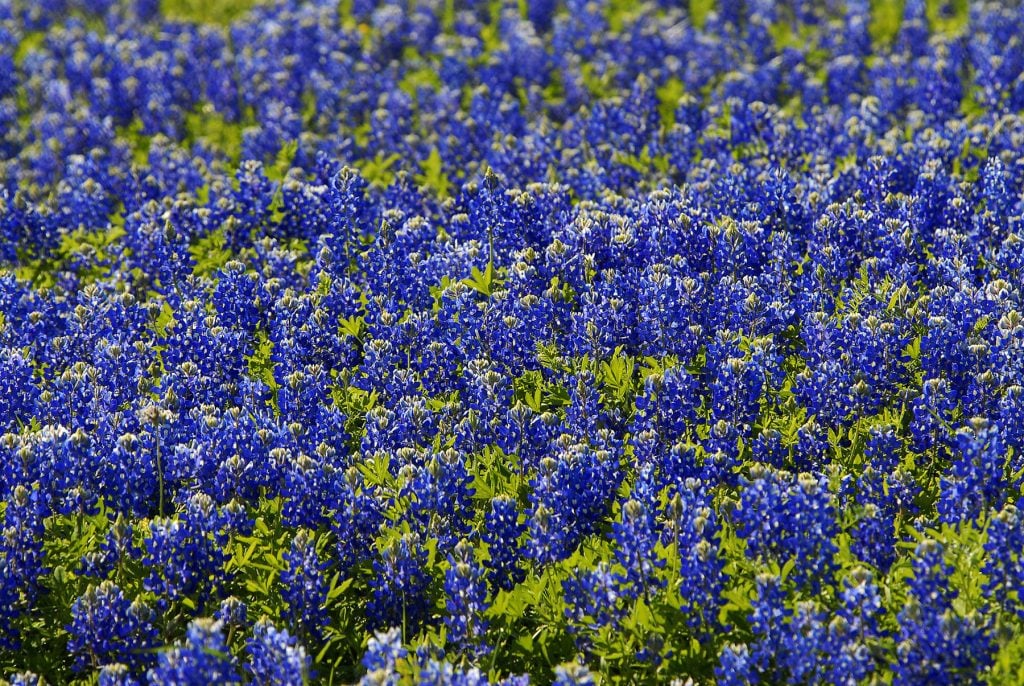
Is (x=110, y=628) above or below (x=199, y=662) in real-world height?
below

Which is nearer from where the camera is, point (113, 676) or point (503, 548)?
point (113, 676)

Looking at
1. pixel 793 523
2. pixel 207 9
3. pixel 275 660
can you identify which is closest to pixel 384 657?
pixel 275 660

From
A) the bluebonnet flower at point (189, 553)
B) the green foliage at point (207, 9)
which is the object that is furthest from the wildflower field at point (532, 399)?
the green foliage at point (207, 9)

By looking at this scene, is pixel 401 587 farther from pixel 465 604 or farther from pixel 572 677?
pixel 572 677

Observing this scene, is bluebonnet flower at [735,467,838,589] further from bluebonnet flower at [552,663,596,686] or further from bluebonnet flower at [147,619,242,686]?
bluebonnet flower at [147,619,242,686]

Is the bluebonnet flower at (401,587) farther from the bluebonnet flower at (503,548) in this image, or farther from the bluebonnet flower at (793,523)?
the bluebonnet flower at (793,523)

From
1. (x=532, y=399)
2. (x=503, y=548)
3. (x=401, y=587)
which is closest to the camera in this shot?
(x=401, y=587)

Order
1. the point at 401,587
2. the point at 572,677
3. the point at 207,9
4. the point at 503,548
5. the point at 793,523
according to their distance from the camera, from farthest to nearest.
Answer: the point at 207,9 < the point at 503,548 < the point at 401,587 < the point at 793,523 < the point at 572,677

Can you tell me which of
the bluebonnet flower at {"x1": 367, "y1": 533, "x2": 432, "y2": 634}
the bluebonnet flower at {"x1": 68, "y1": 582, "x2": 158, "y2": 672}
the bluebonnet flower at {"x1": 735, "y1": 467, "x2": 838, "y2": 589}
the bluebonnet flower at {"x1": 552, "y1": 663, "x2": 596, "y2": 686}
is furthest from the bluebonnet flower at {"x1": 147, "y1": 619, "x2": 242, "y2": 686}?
the bluebonnet flower at {"x1": 735, "y1": 467, "x2": 838, "y2": 589}
